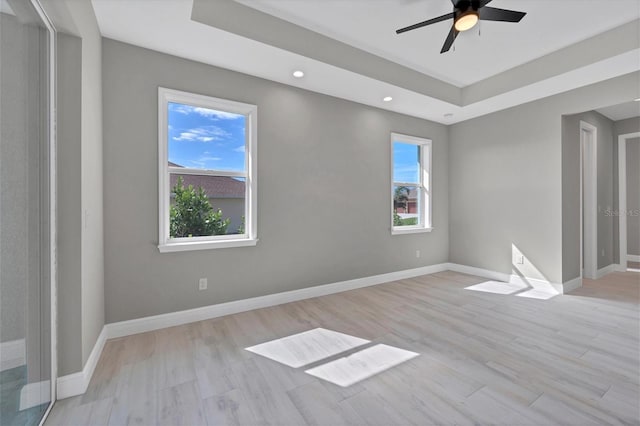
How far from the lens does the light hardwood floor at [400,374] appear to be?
158cm

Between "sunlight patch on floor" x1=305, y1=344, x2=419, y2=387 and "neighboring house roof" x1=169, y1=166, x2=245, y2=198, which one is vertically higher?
"neighboring house roof" x1=169, y1=166, x2=245, y2=198

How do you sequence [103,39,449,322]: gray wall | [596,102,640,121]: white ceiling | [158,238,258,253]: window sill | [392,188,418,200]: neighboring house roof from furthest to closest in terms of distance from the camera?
[392,188,418,200]: neighboring house roof, [596,102,640,121]: white ceiling, [158,238,258,253]: window sill, [103,39,449,322]: gray wall

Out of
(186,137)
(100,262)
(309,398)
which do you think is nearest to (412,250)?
(309,398)

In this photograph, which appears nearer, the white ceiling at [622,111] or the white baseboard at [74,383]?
the white baseboard at [74,383]

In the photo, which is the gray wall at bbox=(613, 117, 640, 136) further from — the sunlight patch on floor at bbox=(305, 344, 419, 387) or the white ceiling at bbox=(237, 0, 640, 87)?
the sunlight patch on floor at bbox=(305, 344, 419, 387)

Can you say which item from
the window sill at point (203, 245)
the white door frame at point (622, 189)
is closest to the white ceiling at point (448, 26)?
the window sill at point (203, 245)

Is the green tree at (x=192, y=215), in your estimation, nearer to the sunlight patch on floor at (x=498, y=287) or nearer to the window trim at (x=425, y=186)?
the window trim at (x=425, y=186)

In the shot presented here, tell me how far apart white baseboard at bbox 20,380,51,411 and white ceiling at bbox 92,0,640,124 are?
99.6 inches

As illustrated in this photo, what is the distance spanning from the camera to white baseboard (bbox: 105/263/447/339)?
2.53 metres

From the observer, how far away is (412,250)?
15.3 ft

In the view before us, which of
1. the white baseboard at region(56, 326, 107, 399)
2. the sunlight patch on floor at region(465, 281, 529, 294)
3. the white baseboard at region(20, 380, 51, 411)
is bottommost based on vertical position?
the sunlight patch on floor at region(465, 281, 529, 294)

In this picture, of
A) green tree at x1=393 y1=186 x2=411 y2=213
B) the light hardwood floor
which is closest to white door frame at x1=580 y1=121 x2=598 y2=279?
the light hardwood floor

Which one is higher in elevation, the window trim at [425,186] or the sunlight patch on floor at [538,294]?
the window trim at [425,186]

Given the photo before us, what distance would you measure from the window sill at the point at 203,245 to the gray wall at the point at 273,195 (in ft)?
0.23
